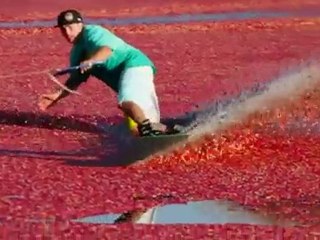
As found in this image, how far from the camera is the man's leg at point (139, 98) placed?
11.6 meters

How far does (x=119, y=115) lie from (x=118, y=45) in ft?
10.7

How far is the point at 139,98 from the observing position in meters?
11.6

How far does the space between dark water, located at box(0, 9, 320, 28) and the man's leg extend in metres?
25.8

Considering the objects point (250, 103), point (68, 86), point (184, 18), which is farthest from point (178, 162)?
point (184, 18)

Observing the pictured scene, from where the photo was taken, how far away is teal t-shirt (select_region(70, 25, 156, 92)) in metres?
11.6

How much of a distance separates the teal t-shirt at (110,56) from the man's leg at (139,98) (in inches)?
4.9

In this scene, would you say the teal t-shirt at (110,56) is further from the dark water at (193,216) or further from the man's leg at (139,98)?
the dark water at (193,216)

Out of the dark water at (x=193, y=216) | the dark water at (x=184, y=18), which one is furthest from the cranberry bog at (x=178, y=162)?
the dark water at (x=184, y=18)

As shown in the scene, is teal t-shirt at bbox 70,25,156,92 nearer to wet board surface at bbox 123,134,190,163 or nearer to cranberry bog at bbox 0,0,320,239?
wet board surface at bbox 123,134,190,163

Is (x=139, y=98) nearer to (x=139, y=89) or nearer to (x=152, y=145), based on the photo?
(x=139, y=89)

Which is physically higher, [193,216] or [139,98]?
[139,98]

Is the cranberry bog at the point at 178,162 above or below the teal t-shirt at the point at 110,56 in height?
below

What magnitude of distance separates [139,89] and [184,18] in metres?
28.9

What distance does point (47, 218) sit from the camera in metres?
9.08
